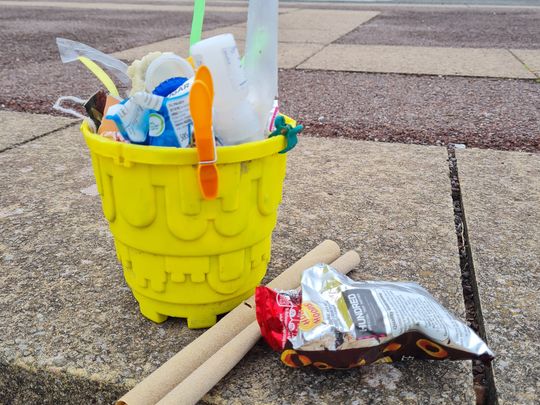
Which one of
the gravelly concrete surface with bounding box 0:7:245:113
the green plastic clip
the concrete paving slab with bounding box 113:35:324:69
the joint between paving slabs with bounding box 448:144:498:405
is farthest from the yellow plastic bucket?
the concrete paving slab with bounding box 113:35:324:69

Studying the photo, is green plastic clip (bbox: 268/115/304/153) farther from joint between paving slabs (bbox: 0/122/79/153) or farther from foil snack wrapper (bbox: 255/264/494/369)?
joint between paving slabs (bbox: 0/122/79/153)

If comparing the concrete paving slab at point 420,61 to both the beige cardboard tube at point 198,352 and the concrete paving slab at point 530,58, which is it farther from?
the beige cardboard tube at point 198,352

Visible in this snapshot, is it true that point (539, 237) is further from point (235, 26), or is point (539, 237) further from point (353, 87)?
point (235, 26)

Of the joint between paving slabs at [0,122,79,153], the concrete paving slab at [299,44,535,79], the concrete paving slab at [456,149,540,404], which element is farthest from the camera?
the concrete paving slab at [299,44,535,79]

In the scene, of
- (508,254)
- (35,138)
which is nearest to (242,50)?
(35,138)

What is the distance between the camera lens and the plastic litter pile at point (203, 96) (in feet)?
3.70

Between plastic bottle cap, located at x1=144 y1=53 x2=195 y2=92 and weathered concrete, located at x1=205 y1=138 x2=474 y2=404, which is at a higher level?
plastic bottle cap, located at x1=144 y1=53 x2=195 y2=92

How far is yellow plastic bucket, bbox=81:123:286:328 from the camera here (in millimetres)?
1151

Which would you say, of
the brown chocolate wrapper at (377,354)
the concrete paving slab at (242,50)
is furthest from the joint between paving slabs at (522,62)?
the brown chocolate wrapper at (377,354)

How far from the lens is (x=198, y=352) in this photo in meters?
1.22

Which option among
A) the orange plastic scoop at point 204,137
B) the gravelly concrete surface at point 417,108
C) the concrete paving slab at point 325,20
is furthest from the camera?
the concrete paving slab at point 325,20

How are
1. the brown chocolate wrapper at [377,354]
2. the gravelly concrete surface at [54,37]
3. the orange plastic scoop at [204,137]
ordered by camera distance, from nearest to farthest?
the orange plastic scoop at [204,137] → the brown chocolate wrapper at [377,354] → the gravelly concrete surface at [54,37]

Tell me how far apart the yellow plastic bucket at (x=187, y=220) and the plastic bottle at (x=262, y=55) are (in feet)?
0.38

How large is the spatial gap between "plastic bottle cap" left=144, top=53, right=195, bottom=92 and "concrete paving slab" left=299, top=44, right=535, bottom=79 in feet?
10.7
